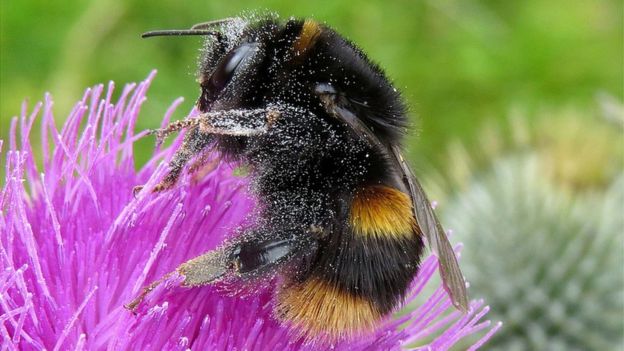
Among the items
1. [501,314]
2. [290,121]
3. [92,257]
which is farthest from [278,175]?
[501,314]

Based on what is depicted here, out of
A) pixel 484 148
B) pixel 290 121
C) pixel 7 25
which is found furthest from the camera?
pixel 484 148

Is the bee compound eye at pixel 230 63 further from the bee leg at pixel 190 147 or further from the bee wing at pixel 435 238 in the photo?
the bee wing at pixel 435 238

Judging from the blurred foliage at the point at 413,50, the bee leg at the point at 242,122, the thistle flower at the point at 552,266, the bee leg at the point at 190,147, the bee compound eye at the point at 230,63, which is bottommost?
the thistle flower at the point at 552,266

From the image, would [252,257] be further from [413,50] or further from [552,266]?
[413,50]

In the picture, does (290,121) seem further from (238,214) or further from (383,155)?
(238,214)

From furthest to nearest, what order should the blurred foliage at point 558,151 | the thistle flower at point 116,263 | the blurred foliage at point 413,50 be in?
the blurred foliage at point 413,50 → the blurred foliage at point 558,151 → the thistle flower at point 116,263

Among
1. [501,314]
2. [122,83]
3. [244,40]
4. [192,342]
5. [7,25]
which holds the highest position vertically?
[7,25]

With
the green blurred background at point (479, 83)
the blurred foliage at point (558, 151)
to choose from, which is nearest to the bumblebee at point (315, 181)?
the green blurred background at point (479, 83)
